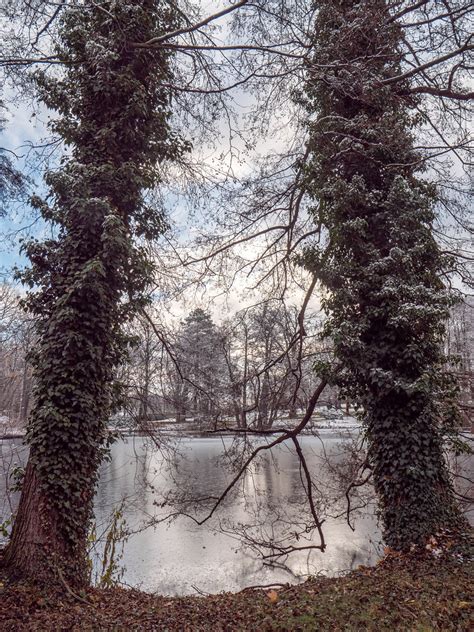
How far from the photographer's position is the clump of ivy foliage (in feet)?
17.7

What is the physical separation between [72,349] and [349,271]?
3.86 metres

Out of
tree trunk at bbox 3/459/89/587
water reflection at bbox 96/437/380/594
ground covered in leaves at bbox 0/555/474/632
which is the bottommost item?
water reflection at bbox 96/437/380/594

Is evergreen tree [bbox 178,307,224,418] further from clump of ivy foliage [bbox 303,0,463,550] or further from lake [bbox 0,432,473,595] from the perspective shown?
clump of ivy foliage [bbox 303,0,463,550]

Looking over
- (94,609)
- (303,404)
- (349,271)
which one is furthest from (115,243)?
(303,404)

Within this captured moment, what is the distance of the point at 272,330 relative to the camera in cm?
859

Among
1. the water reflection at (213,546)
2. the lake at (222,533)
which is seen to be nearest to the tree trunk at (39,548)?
the lake at (222,533)

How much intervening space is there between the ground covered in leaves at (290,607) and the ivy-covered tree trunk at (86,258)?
1.31ft

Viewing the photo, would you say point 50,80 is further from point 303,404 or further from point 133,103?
point 303,404

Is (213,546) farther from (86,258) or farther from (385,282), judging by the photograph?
(86,258)

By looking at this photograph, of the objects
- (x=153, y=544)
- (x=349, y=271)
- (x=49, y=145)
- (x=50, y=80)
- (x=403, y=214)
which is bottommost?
(x=153, y=544)

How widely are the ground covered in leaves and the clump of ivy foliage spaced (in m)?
1.16

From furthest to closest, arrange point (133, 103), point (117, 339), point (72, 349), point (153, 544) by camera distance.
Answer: point (153, 544) < point (117, 339) < point (133, 103) < point (72, 349)

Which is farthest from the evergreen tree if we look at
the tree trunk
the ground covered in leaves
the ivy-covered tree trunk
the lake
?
the ground covered in leaves

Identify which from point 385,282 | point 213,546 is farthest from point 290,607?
point 213,546
